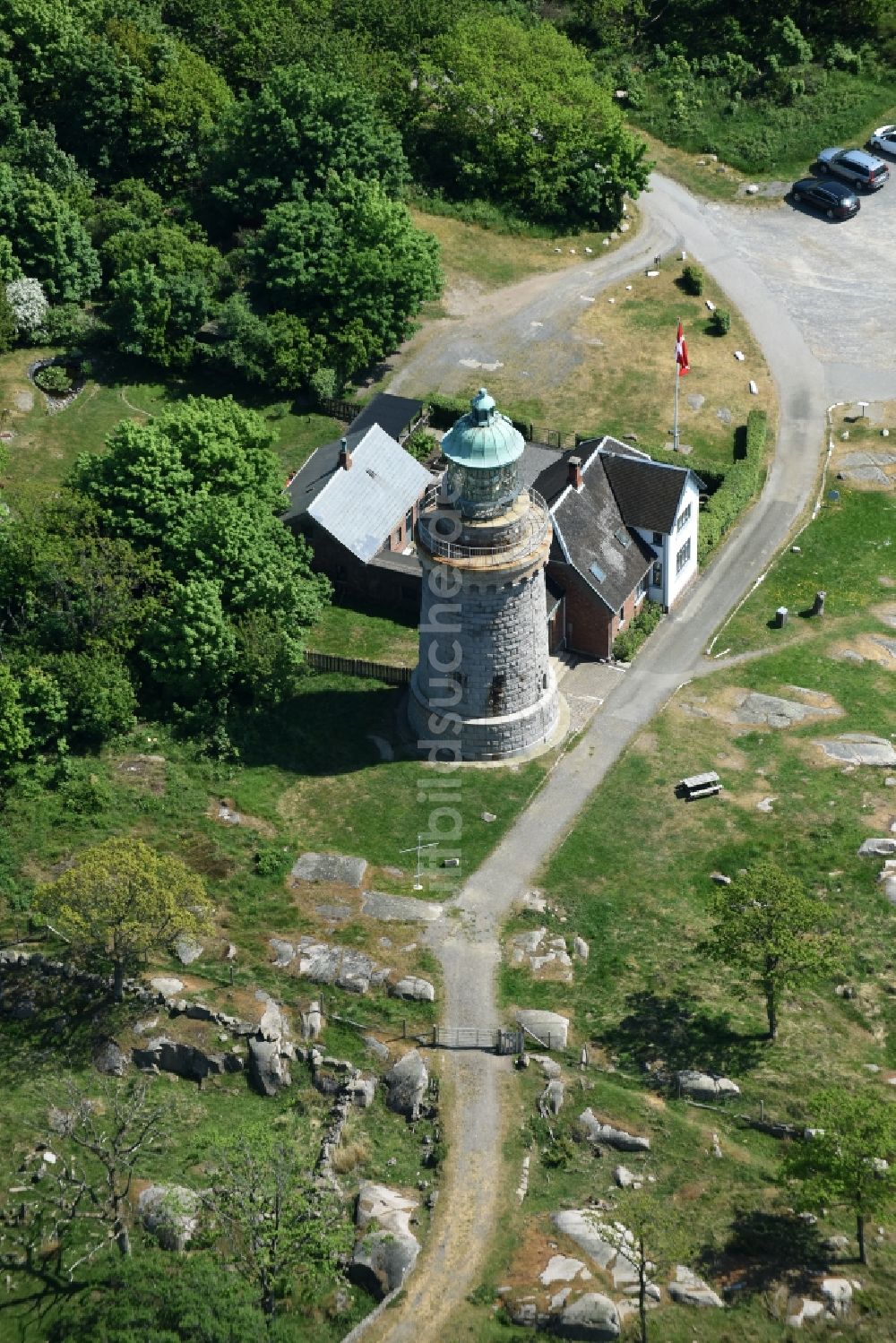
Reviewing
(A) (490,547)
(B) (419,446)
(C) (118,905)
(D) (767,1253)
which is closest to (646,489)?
(B) (419,446)

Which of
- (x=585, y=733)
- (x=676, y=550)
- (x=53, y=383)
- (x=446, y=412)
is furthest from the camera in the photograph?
(x=446, y=412)

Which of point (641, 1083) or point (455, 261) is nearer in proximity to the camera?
point (641, 1083)

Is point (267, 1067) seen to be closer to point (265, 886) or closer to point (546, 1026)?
point (546, 1026)

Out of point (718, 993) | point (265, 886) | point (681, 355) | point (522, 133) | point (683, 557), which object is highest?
point (522, 133)

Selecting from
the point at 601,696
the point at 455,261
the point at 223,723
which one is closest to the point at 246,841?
the point at 223,723

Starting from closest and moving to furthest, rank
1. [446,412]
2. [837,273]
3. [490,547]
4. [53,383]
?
1. [490,547]
2. [53,383]
3. [446,412]
4. [837,273]

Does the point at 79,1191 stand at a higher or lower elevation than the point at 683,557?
higher

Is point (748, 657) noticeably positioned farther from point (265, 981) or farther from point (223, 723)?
point (265, 981)

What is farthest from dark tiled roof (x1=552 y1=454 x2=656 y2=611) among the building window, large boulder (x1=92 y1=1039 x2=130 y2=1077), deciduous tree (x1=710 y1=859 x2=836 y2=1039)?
large boulder (x1=92 y1=1039 x2=130 y2=1077)
